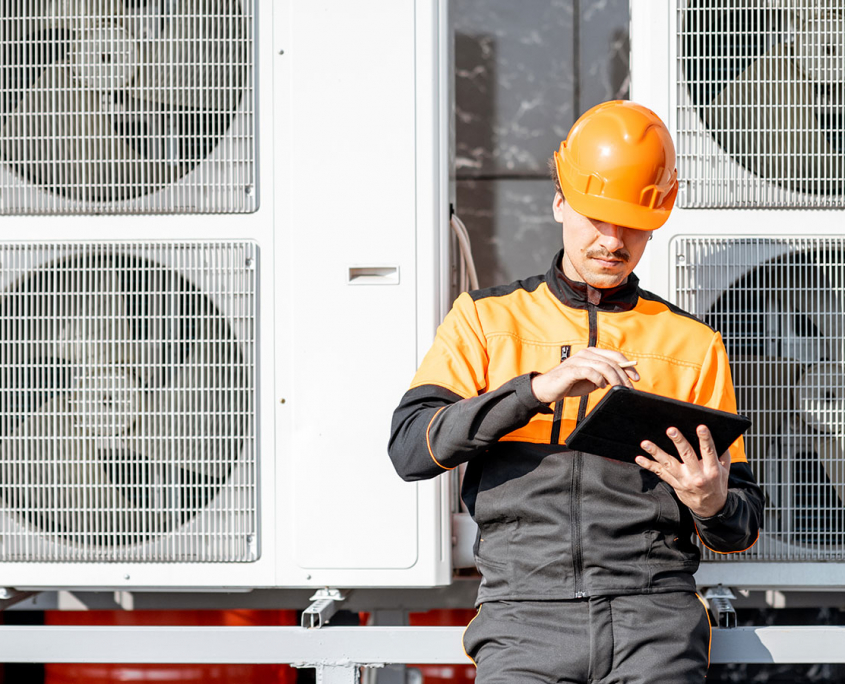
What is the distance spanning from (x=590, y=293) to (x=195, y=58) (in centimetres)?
82

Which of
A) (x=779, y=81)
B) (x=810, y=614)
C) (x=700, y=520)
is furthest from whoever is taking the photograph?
(x=810, y=614)

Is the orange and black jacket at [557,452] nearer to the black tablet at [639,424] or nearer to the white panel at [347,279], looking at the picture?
the black tablet at [639,424]

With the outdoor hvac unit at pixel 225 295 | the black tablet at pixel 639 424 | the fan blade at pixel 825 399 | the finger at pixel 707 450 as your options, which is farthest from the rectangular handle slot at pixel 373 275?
the fan blade at pixel 825 399

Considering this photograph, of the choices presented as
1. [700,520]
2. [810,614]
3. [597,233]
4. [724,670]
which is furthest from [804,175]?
[724,670]

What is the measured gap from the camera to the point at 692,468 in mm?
1002

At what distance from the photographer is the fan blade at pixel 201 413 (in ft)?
4.50

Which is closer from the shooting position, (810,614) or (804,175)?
(804,175)

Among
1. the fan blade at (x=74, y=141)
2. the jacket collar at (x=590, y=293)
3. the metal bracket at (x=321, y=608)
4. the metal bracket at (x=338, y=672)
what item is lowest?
the metal bracket at (x=338, y=672)

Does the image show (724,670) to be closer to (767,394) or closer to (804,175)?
(767,394)

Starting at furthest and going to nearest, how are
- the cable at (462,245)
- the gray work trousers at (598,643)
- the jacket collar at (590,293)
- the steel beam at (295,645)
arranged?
the cable at (462,245), the steel beam at (295,645), the jacket collar at (590,293), the gray work trousers at (598,643)

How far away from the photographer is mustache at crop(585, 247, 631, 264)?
114 cm

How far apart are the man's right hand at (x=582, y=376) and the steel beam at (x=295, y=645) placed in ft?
1.87

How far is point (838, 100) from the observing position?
1.37 meters

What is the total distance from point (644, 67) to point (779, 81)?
0.77 feet
